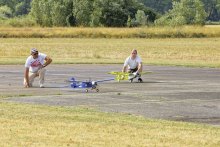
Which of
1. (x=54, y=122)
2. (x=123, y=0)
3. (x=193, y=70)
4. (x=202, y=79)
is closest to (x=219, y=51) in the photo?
(x=193, y=70)

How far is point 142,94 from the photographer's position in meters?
24.8

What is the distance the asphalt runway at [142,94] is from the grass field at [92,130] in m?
1.57

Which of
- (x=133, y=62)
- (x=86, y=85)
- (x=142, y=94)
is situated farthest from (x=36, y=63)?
(x=142, y=94)

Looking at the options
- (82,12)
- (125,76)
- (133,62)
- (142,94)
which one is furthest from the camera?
(82,12)

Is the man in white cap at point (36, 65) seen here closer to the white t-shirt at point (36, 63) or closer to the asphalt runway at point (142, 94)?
the white t-shirt at point (36, 63)

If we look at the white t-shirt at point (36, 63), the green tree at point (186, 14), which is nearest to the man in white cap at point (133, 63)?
the white t-shirt at point (36, 63)

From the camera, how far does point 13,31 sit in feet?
298

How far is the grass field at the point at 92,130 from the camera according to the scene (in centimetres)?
1388

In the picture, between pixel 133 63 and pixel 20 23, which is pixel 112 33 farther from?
pixel 133 63

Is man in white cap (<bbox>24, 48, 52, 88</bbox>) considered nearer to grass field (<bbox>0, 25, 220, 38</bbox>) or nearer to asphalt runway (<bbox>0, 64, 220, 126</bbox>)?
asphalt runway (<bbox>0, 64, 220, 126</bbox>)

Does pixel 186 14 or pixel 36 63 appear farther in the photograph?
pixel 186 14

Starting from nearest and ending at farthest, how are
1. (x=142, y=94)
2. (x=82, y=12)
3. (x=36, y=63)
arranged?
(x=142, y=94)
(x=36, y=63)
(x=82, y=12)

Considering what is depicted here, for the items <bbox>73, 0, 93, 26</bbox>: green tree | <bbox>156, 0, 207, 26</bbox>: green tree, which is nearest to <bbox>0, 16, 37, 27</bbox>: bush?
<bbox>73, 0, 93, 26</bbox>: green tree

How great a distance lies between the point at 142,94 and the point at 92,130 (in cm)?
953
